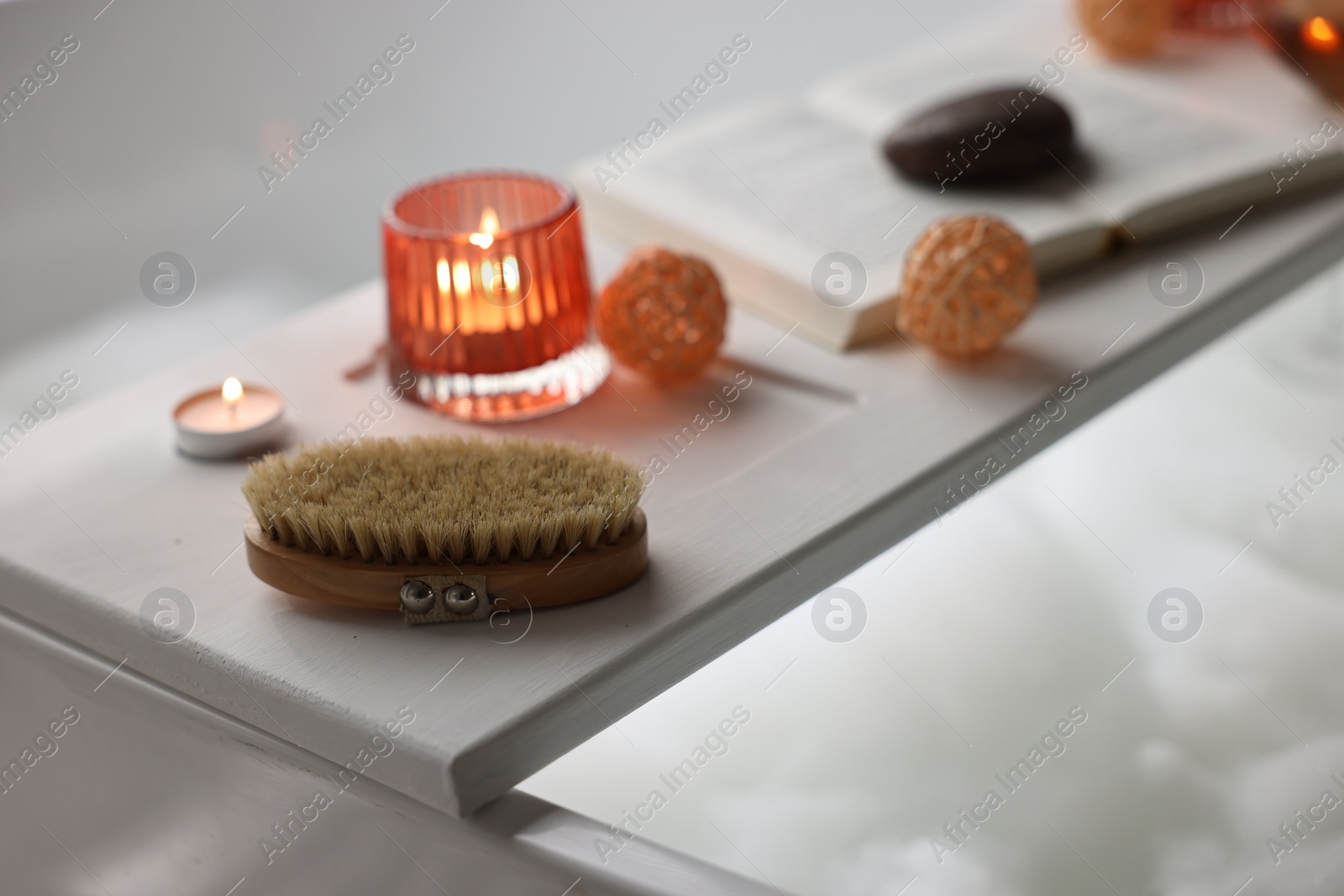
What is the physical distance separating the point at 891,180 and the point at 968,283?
207mm

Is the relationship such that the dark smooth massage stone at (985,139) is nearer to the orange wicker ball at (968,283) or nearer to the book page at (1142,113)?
the book page at (1142,113)

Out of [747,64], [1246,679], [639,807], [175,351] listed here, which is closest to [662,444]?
[639,807]

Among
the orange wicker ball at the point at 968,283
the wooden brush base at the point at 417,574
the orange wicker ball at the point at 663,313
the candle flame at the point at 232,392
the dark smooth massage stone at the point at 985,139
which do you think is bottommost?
the wooden brush base at the point at 417,574

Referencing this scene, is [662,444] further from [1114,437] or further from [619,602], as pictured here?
[1114,437]

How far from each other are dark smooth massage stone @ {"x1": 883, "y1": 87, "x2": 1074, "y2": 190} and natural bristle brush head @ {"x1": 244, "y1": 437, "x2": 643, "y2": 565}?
0.38m

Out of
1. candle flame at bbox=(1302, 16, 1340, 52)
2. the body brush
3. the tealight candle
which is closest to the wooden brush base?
the body brush

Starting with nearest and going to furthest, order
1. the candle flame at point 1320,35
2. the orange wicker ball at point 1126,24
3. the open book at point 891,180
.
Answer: the open book at point 891,180 → the candle flame at point 1320,35 → the orange wicker ball at point 1126,24

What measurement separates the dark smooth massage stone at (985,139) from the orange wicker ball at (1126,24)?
24cm

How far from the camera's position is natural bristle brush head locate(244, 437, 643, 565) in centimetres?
49

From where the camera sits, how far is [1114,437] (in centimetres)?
94

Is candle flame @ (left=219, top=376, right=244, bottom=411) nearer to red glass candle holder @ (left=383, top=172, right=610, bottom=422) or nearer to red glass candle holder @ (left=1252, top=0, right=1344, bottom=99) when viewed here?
red glass candle holder @ (left=383, top=172, right=610, bottom=422)

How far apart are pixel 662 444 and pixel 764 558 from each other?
11 centimetres

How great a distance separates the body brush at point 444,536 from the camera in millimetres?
493

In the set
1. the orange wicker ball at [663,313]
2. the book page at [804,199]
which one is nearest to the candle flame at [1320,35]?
the book page at [804,199]
